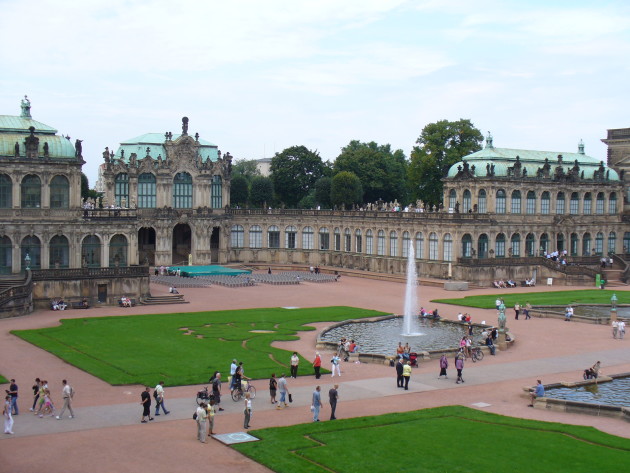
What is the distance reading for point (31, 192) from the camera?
77688mm

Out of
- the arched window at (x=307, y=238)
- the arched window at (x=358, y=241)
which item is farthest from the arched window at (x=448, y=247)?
the arched window at (x=307, y=238)

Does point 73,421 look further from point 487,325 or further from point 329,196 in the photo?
point 329,196

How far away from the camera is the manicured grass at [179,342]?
46.3 m

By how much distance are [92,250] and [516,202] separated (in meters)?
54.9

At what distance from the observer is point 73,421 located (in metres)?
36.4

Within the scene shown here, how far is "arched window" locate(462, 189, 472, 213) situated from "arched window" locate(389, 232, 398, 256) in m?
9.47

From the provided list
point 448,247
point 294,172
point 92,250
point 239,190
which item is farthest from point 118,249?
point 239,190

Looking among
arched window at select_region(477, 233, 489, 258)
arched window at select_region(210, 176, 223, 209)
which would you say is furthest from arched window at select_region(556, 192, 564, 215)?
arched window at select_region(210, 176, 223, 209)

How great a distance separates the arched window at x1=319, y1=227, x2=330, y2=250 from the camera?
120m

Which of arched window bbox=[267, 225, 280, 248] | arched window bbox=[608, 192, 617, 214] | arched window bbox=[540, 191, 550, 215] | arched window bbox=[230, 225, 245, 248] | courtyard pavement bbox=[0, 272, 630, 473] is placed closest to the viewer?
courtyard pavement bbox=[0, 272, 630, 473]

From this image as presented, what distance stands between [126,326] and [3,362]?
14.0 metres

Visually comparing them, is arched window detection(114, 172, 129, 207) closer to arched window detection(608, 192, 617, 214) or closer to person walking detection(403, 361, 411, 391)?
arched window detection(608, 192, 617, 214)

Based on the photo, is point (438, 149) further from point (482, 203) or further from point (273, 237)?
point (273, 237)

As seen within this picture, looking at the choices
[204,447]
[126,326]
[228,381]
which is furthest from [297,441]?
[126,326]
